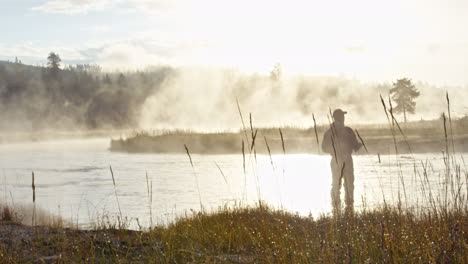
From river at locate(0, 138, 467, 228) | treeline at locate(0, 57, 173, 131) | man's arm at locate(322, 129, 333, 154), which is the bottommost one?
river at locate(0, 138, 467, 228)

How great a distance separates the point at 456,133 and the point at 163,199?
2411 cm

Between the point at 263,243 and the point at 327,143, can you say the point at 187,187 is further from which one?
the point at 263,243

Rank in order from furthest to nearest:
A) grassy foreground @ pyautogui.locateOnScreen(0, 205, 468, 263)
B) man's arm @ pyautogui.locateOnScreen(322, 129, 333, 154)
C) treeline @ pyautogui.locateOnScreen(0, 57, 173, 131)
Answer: treeline @ pyautogui.locateOnScreen(0, 57, 173, 131)
man's arm @ pyautogui.locateOnScreen(322, 129, 333, 154)
grassy foreground @ pyautogui.locateOnScreen(0, 205, 468, 263)

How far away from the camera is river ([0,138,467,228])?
1207cm

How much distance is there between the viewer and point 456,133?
3422 centimetres

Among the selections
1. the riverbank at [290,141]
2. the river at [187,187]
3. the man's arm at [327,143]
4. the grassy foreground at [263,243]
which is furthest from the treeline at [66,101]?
the grassy foreground at [263,243]

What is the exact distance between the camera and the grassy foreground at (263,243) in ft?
15.3

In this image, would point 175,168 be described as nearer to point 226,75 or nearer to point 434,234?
point 434,234

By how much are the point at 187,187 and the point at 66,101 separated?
93.1 m

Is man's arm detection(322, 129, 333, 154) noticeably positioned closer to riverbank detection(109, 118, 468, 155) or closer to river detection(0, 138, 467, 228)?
river detection(0, 138, 467, 228)

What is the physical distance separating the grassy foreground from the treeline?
8761 cm

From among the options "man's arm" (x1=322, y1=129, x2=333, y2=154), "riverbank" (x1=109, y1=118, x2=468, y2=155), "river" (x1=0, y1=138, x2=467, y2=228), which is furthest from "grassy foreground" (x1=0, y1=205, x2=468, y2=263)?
"riverbank" (x1=109, y1=118, x2=468, y2=155)

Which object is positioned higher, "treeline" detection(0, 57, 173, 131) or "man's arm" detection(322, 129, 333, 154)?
"treeline" detection(0, 57, 173, 131)

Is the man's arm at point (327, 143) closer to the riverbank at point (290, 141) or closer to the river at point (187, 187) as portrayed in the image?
the river at point (187, 187)
